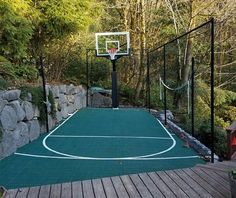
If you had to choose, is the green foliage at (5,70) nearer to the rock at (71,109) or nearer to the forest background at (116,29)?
the forest background at (116,29)

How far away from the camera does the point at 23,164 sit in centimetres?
471

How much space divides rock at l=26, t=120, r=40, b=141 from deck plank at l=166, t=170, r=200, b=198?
2.89 meters

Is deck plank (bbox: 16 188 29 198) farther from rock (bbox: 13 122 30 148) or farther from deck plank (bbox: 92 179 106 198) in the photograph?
rock (bbox: 13 122 30 148)

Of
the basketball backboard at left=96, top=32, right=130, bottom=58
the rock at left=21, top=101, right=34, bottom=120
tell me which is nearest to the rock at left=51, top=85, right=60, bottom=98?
the rock at left=21, top=101, right=34, bottom=120

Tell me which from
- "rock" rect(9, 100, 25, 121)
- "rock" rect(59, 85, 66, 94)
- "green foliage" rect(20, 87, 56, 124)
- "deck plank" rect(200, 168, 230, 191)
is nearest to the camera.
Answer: "deck plank" rect(200, 168, 230, 191)

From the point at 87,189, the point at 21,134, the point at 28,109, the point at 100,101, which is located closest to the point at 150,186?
the point at 87,189

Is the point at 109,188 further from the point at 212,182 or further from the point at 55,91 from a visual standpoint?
the point at 55,91

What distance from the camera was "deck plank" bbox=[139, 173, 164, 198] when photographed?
344 centimetres

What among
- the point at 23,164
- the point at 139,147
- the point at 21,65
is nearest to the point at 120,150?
the point at 139,147

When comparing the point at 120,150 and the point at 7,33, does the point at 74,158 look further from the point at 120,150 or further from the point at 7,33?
the point at 7,33

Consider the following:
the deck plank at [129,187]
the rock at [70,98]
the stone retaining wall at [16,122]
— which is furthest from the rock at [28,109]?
the rock at [70,98]

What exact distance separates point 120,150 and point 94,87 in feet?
28.3

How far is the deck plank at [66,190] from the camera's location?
341 centimetres

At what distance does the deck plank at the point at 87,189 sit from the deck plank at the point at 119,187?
0.78ft
